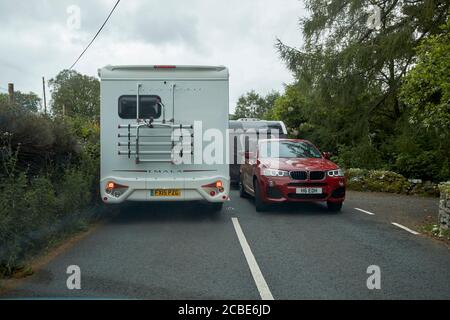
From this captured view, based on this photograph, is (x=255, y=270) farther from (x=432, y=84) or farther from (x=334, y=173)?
(x=432, y=84)

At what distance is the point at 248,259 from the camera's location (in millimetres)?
6105

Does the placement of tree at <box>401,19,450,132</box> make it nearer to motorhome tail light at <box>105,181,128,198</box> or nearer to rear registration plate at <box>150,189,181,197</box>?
rear registration plate at <box>150,189,181,197</box>

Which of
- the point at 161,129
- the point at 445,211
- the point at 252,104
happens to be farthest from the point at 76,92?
the point at 445,211

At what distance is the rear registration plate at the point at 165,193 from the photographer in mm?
8508

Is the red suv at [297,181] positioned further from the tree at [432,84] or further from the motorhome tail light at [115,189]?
the motorhome tail light at [115,189]

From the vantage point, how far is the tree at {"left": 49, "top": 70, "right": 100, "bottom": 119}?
5828 centimetres

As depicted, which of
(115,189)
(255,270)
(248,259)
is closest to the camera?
(255,270)

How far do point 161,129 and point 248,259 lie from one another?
3.44 meters

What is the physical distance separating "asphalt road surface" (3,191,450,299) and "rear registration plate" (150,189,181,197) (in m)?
0.58

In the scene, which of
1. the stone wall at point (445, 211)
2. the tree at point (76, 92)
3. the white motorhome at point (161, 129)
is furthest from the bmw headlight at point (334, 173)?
the tree at point (76, 92)
